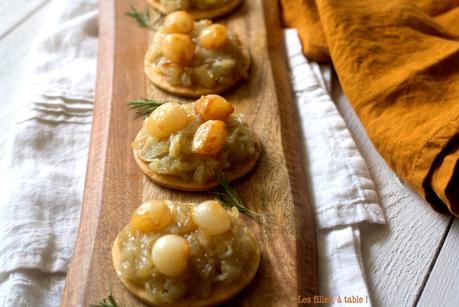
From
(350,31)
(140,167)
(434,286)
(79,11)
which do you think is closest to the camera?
(434,286)

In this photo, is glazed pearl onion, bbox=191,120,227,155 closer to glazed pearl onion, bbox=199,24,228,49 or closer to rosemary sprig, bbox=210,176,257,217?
rosemary sprig, bbox=210,176,257,217

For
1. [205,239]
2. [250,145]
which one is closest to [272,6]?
[250,145]

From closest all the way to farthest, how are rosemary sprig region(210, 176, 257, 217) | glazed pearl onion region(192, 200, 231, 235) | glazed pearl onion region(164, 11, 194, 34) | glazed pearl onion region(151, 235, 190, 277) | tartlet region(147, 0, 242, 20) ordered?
glazed pearl onion region(151, 235, 190, 277) < glazed pearl onion region(192, 200, 231, 235) < rosemary sprig region(210, 176, 257, 217) < glazed pearl onion region(164, 11, 194, 34) < tartlet region(147, 0, 242, 20)

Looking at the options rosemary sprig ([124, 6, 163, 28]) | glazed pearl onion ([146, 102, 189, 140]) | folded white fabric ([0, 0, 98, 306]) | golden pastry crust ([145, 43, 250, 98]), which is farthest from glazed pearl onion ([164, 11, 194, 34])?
glazed pearl onion ([146, 102, 189, 140])

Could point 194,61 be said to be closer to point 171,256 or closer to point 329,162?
point 329,162

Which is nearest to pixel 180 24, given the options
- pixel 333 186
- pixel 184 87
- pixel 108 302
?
pixel 184 87

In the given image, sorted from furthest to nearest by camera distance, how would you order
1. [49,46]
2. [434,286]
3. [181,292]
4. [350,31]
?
[49,46], [350,31], [434,286], [181,292]

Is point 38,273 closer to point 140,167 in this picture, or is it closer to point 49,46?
point 140,167
